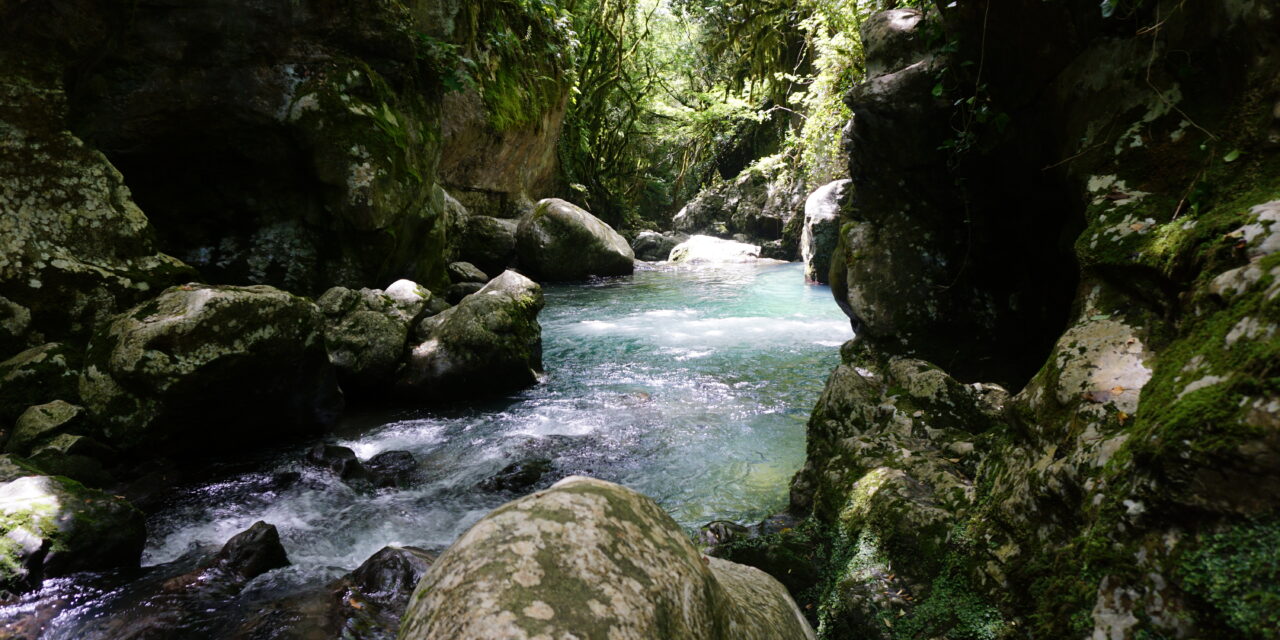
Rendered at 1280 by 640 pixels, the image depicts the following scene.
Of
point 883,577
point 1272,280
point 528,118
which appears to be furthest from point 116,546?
point 528,118

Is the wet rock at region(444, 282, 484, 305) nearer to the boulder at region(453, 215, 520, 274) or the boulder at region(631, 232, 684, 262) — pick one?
the boulder at region(453, 215, 520, 274)

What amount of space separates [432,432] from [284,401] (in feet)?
4.33

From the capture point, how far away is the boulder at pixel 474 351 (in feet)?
22.1

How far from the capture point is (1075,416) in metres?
2.29

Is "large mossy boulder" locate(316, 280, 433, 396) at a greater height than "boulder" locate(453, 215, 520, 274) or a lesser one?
lesser

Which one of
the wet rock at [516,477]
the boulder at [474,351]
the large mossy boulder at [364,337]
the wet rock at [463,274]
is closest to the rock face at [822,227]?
the wet rock at [463,274]

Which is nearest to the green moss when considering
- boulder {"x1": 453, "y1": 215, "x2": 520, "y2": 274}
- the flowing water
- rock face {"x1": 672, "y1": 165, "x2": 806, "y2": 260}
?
the flowing water

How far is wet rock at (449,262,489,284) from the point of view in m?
12.4

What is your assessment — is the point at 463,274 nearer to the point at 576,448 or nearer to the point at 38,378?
the point at 576,448

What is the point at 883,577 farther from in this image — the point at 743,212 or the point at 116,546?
the point at 743,212

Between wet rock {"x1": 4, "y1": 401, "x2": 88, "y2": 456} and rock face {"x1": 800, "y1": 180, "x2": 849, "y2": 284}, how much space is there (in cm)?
1284

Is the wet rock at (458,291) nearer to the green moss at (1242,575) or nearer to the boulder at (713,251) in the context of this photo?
the green moss at (1242,575)

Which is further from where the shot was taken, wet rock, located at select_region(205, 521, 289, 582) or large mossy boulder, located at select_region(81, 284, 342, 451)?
large mossy boulder, located at select_region(81, 284, 342, 451)

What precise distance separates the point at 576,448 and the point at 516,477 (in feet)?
2.67
